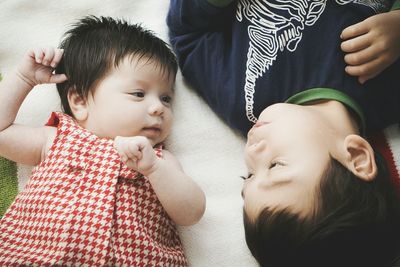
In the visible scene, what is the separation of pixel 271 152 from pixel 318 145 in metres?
0.10

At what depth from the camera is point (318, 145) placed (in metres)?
0.90

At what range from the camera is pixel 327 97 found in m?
1.03

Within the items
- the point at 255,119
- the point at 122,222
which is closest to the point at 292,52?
the point at 255,119

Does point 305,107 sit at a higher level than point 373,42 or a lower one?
lower

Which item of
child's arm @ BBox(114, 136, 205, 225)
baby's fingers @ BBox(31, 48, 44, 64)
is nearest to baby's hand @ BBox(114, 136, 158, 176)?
child's arm @ BBox(114, 136, 205, 225)

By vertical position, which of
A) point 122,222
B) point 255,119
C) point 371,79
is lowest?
point 122,222

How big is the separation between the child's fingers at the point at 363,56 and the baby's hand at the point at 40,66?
675mm

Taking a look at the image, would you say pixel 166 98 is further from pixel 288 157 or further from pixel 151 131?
pixel 288 157

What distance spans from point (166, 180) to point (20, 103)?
42 centimetres

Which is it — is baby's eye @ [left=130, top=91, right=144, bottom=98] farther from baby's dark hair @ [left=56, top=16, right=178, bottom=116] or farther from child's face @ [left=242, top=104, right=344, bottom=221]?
child's face @ [left=242, top=104, right=344, bottom=221]

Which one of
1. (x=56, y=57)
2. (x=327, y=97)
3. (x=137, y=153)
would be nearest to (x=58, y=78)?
(x=56, y=57)

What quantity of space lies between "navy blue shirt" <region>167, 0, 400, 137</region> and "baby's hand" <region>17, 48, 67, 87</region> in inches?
13.2

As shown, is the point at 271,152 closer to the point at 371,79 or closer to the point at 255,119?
the point at 255,119

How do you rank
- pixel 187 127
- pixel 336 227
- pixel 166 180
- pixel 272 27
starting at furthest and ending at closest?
pixel 187 127
pixel 272 27
pixel 166 180
pixel 336 227
